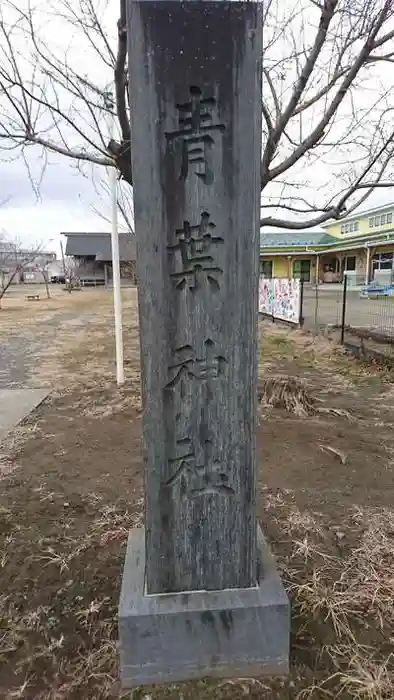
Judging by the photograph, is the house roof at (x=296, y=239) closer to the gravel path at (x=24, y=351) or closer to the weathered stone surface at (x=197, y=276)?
the gravel path at (x=24, y=351)

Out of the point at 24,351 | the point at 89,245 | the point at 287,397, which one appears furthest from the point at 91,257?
the point at 287,397

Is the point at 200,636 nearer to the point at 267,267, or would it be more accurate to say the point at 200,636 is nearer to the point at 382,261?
the point at 382,261

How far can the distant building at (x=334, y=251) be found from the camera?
79.7ft

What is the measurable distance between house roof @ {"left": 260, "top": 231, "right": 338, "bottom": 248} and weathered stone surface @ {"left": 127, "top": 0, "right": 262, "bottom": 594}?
2885 cm

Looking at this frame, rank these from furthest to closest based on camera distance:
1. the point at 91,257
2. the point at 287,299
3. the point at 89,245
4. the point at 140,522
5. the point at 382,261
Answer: the point at 89,245
the point at 91,257
the point at 382,261
the point at 287,299
the point at 140,522

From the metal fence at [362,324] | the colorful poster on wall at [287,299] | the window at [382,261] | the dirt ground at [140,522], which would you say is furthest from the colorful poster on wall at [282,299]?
the window at [382,261]

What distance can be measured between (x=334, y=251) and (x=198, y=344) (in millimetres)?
27286

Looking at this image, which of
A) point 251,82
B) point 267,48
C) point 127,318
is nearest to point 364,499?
point 251,82

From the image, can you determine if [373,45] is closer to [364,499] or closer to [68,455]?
[364,499]

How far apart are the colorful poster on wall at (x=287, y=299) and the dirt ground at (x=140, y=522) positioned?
6.29 m

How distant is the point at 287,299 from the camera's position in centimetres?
1253

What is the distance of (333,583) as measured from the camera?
2.19 meters

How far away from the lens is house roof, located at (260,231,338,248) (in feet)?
98.1

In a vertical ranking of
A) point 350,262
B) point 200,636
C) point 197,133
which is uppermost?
point 350,262
